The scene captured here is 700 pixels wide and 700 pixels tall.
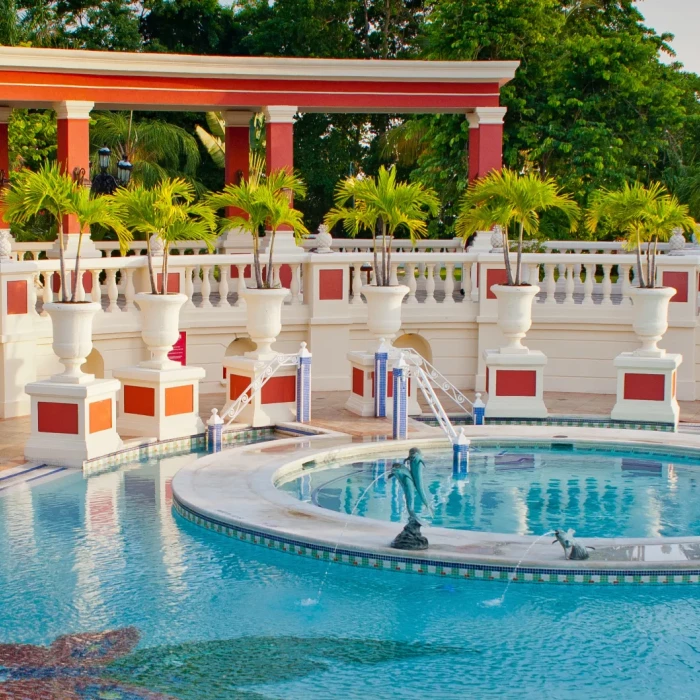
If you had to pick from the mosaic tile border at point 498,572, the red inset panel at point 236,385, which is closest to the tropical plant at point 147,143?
the red inset panel at point 236,385

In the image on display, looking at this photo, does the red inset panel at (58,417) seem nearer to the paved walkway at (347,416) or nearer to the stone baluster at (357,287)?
the paved walkway at (347,416)

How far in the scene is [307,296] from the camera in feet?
65.9

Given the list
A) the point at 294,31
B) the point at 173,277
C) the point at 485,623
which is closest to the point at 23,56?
the point at 173,277

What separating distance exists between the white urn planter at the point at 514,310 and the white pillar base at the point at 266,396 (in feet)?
9.37

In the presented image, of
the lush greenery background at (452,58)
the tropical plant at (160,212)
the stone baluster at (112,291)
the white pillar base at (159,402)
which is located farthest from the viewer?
the lush greenery background at (452,58)

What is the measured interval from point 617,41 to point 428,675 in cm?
2280

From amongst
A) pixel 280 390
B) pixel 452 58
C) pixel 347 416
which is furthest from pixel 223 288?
pixel 452 58

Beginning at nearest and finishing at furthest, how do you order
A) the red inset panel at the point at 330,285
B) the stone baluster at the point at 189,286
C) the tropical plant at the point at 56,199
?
the tropical plant at the point at 56,199 < the stone baluster at the point at 189,286 < the red inset panel at the point at 330,285

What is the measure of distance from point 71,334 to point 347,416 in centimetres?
419

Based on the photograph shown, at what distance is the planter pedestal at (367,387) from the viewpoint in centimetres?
1744

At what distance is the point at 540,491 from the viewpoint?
14.0 metres

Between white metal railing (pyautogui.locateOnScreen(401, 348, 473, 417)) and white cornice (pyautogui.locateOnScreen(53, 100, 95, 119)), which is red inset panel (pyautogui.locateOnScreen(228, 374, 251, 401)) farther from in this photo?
white cornice (pyautogui.locateOnScreen(53, 100, 95, 119))

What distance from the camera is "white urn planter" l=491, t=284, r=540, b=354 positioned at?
17672mm

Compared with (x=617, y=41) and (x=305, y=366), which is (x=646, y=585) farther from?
(x=617, y=41)
